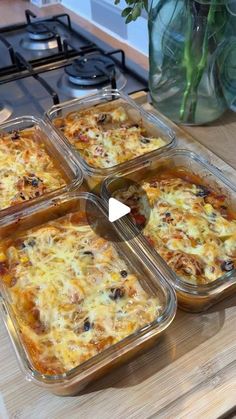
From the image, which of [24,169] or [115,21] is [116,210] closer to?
[24,169]

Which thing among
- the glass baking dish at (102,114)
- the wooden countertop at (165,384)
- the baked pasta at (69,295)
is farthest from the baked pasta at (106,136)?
the wooden countertop at (165,384)

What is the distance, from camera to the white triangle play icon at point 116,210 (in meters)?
0.86

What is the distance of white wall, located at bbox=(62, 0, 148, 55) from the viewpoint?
1.49 m

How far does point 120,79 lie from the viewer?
1.32 metres

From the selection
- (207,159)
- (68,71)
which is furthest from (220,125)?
(68,71)

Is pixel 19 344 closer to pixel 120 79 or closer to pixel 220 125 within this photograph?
pixel 220 125

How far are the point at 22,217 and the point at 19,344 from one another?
0.93 ft

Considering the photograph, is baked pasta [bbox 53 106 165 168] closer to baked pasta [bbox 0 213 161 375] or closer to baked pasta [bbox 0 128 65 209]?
baked pasta [bbox 0 128 65 209]

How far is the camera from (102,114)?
3.78ft

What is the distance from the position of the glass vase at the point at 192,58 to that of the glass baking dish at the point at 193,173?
20 centimetres
